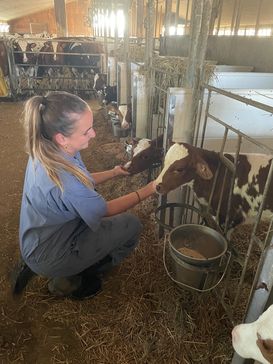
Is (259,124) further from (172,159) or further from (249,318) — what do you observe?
(249,318)

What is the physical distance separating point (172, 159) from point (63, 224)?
0.88m

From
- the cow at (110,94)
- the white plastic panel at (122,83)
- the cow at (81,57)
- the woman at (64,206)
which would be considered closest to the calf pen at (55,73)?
the cow at (81,57)

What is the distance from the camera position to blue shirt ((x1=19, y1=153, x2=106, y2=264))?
65.3 inches

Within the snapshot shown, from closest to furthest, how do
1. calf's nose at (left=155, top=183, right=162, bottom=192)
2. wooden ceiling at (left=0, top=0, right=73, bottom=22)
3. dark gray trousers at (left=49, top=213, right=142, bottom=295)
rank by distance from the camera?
1. dark gray trousers at (left=49, top=213, right=142, bottom=295)
2. calf's nose at (left=155, top=183, right=162, bottom=192)
3. wooden ceiling at (left=0, top=0, right=73, bottom=22)

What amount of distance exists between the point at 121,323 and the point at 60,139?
1.23m

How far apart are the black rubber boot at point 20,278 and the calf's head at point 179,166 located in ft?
3.64

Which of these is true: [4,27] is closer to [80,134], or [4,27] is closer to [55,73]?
[55,73]

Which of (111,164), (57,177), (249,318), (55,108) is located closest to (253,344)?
(249,318)

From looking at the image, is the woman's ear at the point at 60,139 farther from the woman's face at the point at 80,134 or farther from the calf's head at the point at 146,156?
the calf's head at the point at 146,156

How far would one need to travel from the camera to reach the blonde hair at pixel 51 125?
62.6 inches

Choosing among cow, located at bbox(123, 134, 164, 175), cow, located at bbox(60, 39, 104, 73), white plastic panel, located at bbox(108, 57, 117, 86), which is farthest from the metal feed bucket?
cow, located at bbox(60, 39, 104, 73)

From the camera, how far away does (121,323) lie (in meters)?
1.92

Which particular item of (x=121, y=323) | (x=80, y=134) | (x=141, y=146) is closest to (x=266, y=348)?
(x=121, y=323)

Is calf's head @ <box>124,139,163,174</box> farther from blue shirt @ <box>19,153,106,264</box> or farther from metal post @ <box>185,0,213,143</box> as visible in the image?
blue shirt @ <box>19,153,106,264</box>
